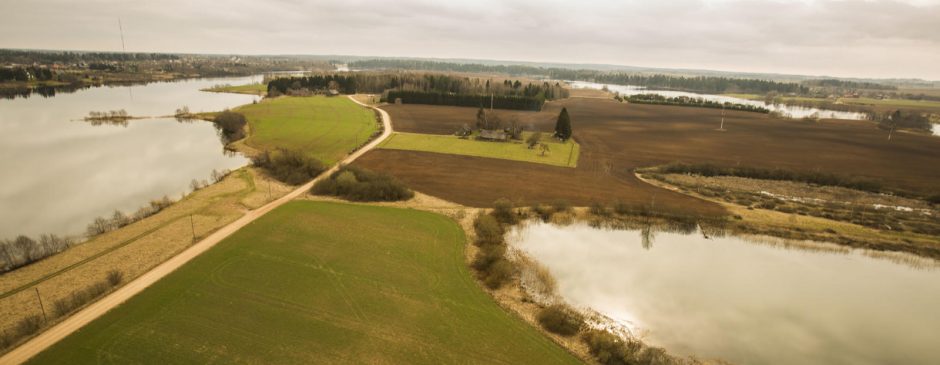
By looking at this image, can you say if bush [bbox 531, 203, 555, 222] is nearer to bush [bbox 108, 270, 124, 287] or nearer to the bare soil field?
the bare soil field

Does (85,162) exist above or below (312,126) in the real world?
below

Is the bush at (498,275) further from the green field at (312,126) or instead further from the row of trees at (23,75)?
the row of trees at (23,75)

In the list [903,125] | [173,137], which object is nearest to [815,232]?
[173,137]

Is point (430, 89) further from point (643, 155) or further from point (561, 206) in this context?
point (561, 206)

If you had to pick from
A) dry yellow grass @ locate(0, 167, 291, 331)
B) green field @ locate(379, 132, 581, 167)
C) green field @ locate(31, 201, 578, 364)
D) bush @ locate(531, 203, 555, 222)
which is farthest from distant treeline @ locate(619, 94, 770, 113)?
dry yellow grass @ locate(0, 167, 291, 331)

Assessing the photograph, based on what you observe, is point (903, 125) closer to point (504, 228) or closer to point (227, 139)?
point (504, 228)

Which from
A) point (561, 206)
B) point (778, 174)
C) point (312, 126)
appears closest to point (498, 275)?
point (561, 206)
